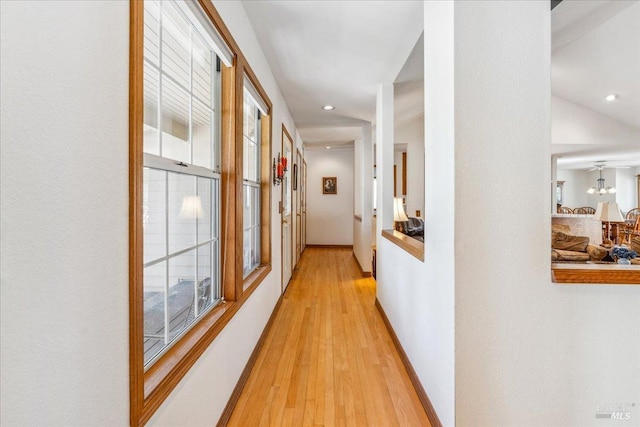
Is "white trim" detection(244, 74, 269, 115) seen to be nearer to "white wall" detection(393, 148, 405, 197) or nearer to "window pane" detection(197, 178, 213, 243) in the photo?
"window pane" detection(197, 178, 213, 243)

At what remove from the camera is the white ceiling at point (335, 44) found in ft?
6.84

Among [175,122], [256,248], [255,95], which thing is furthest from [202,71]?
[256,248]

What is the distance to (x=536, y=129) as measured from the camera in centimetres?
142

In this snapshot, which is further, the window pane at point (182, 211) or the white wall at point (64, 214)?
the window pane at point (182, 211)

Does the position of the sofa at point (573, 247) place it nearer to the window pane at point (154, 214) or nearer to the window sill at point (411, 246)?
the window sill at point (411, 246)

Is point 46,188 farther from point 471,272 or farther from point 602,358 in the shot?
point 602,358

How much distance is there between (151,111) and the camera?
119 centimetres

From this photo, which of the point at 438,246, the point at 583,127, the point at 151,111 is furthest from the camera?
the point at 583,127

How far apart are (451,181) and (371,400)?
136cm

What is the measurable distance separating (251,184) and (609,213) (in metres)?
4.49

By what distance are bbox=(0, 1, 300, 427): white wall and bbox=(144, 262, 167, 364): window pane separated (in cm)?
34

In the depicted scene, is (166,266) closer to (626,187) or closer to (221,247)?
(221,247)
